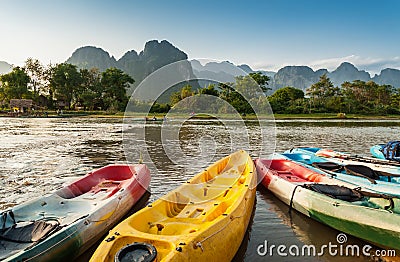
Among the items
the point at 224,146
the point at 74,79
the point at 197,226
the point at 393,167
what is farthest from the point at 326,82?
the point at 197,226

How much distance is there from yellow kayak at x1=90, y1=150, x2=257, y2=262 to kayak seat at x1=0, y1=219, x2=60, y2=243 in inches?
46.6

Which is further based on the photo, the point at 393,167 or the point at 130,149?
the point at 130,149

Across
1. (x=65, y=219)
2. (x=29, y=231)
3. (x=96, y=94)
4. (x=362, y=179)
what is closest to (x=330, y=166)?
(x=362, y=179)

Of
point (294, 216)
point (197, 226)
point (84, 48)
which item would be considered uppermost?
point (84, 48)

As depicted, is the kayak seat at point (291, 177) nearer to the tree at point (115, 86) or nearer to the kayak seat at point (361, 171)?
the kayak seat at point (361, 171)

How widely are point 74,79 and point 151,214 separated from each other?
212 feet

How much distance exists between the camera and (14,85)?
193 ft

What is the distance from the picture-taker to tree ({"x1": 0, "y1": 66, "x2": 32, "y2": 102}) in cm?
5742

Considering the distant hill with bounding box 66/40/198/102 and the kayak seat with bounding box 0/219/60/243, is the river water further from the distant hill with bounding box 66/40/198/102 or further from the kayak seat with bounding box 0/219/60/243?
the distant hill with bounding box 66/40/198/102

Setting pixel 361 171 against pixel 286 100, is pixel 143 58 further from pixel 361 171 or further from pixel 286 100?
pixel 361 171

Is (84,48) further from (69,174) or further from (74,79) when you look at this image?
(69,174)

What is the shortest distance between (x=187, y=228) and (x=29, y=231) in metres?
2.41

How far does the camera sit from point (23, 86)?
59.2 meters

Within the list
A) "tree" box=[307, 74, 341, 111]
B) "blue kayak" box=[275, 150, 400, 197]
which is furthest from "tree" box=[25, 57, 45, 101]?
"blue kayak" box=[275, 150, 400, 197]
